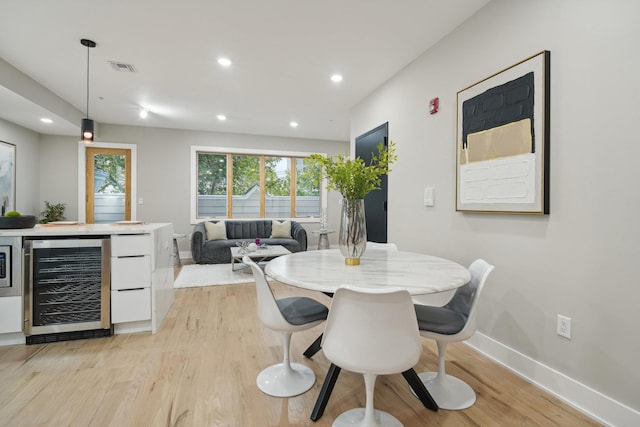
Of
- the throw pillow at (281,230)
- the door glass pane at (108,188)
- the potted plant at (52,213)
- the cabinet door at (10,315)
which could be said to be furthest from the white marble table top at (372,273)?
the potted plant at (52,213)

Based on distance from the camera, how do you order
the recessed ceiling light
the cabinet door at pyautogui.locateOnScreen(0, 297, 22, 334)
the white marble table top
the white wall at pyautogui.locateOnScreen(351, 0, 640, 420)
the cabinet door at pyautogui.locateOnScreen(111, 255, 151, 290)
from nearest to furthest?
1. the white marble table top
2. the white wall at pyautogui.locateOnScreen(351, 0, 640, 420)
3. the cabinet door at pyautogui.locateOnScreen(0, 297, 22, 334)
4. the cabinet door at pyautogui.locateOnScreen(111, 255, 151, 290)
5. the recessed ceiling light

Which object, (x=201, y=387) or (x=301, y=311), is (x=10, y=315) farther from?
(x=301, y=311)

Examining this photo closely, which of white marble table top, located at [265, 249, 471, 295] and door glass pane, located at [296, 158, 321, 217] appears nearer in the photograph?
white marble table top, located at [265, 249, 471, 295]

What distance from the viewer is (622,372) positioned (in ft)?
5.06

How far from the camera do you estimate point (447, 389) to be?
1844 mm

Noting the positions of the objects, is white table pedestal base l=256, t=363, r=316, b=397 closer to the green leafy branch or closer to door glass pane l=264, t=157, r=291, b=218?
the green leafy branch

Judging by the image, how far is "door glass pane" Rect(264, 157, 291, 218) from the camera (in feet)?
23.0

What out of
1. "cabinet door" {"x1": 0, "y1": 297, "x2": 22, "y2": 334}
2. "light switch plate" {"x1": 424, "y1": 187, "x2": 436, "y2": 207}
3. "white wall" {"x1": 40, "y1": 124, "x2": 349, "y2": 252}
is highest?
"white wall" {"x1": 40, "y1": 124, "x2": 349, "y2": 252}

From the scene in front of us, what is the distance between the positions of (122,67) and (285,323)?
344 centimetres

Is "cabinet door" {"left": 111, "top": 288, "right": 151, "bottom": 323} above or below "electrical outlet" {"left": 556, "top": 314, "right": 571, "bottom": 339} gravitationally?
below

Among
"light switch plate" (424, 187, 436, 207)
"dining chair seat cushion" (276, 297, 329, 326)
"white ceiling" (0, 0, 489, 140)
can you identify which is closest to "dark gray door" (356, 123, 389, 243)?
"white ceiling" (0, 0, 489, 140)

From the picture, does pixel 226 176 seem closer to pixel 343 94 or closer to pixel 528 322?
pixel 343 94

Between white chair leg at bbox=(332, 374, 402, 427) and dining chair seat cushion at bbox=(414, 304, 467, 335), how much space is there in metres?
0.44

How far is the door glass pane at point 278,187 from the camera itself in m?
7.02
